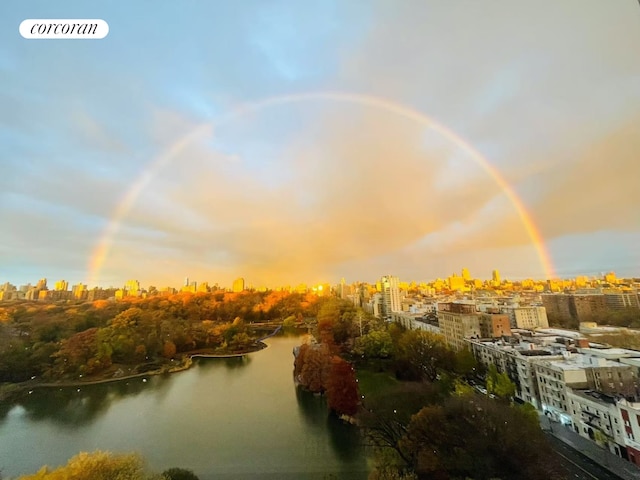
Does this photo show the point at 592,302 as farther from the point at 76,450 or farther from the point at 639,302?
the point at 76,450

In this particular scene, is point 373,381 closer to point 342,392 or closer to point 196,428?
point 342,392

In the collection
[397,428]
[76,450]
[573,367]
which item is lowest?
[76,450]

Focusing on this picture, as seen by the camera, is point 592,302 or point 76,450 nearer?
point 76,450

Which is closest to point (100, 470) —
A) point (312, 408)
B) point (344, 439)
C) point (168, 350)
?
point (344, 439)

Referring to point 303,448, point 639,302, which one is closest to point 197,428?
point 303,448

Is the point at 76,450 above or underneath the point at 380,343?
underneath

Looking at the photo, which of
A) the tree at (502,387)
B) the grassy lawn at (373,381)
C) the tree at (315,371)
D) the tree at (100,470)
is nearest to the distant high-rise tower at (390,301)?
the grassy lawn at (373,381)

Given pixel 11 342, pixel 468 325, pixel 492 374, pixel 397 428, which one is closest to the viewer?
pixel 397 428
